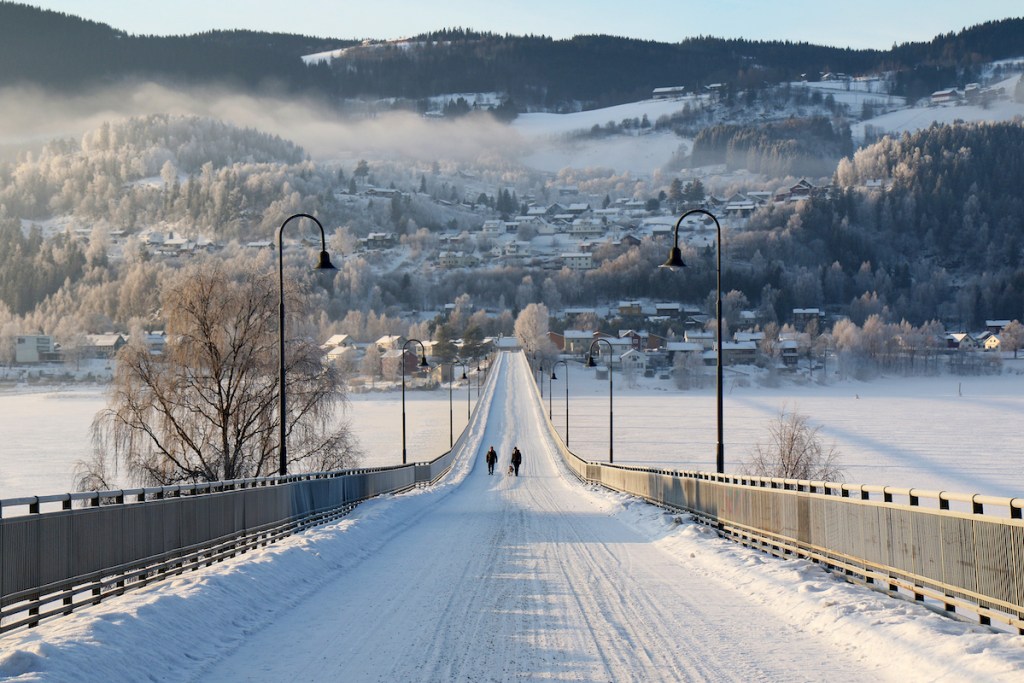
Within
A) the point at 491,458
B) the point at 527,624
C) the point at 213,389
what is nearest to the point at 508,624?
the point at 527,624

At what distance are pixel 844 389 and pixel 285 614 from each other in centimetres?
15633

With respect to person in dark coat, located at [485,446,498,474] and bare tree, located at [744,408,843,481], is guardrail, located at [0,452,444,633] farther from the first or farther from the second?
bare tree, located at [744,408,843,481]

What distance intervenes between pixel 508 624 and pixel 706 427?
299 feet

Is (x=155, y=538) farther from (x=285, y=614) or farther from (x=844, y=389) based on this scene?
(x=844, y=389)

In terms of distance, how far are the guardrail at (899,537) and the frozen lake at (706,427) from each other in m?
35.2

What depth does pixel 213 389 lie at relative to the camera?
44.2 meters

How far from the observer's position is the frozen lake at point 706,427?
64062 millimetres

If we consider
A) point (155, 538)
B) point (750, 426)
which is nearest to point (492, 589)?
point (155, 538)

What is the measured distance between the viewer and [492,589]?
55.4 feet

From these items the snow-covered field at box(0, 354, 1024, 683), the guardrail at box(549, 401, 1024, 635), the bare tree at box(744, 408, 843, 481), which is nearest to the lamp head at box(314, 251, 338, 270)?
the snow-covered field at box(0, 354, 1024, 683)

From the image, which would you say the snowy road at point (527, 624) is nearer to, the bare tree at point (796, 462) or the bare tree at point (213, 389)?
the bare tree at point (213, 389)

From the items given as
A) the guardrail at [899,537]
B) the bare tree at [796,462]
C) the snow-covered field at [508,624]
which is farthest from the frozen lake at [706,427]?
the guardrail at [899,537]

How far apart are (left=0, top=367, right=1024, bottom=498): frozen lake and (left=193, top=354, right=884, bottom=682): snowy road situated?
32919 millimetres

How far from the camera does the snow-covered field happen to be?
10727 millimetres
